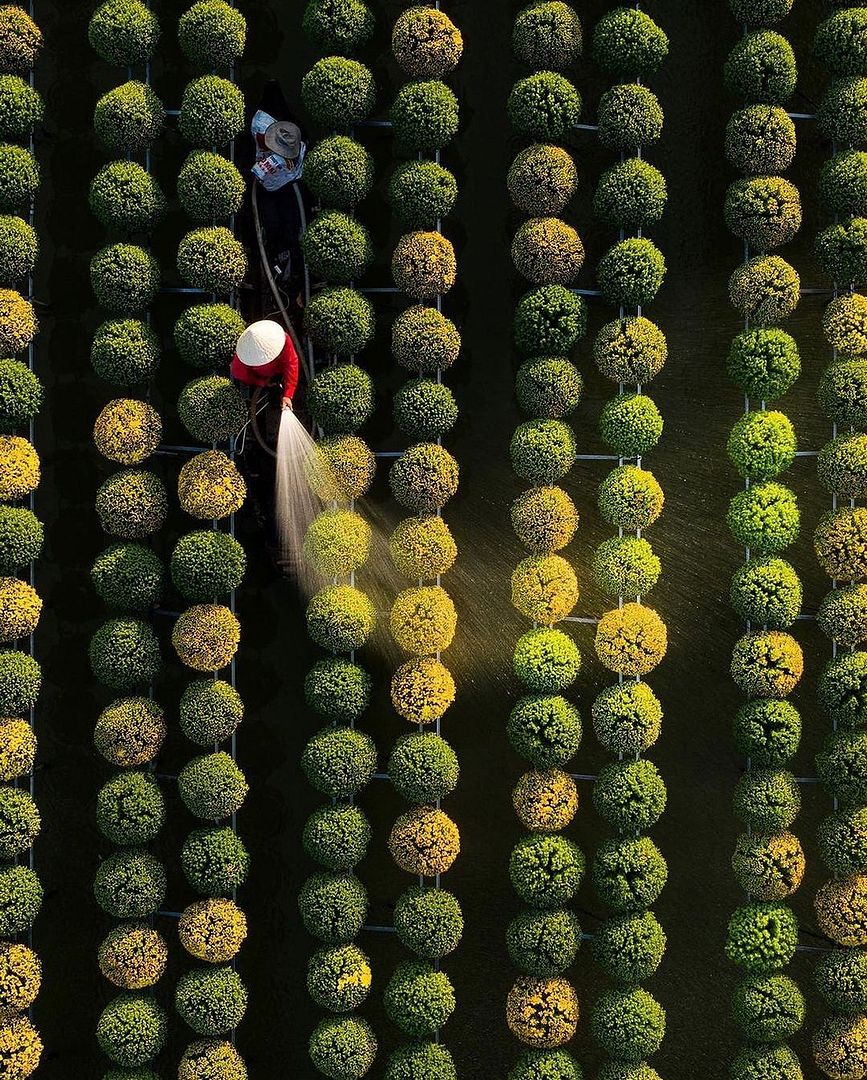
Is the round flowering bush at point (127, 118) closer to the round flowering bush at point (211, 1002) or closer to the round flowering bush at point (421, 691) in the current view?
the round flowering bush at point (421, 691)

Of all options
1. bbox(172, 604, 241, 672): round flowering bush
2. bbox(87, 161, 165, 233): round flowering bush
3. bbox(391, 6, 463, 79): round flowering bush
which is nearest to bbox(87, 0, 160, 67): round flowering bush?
bbox(87, 161, 165, 233): round flowering bush

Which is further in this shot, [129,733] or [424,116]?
[129,733]

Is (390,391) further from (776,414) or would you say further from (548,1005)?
(548,1005)

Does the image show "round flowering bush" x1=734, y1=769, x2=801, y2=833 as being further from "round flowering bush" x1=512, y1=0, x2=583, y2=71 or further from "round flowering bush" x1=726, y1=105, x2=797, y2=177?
"round flowering bush" x1=512, y1=0, x2=583, y2=71

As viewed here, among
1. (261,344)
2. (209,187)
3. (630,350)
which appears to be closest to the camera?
(261,344)

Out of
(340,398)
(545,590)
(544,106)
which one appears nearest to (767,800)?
(545,590)

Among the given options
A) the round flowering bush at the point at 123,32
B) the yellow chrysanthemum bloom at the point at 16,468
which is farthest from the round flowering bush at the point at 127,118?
the yellow chrysanthemum bloom at the point at 16,468

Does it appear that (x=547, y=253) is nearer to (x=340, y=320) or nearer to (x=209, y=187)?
(x=340, y=320)
